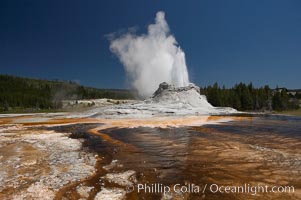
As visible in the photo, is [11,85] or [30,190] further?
[11,85]

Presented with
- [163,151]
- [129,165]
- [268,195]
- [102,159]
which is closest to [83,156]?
[102,159]

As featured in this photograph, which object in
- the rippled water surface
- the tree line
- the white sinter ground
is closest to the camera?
the rippled water surface

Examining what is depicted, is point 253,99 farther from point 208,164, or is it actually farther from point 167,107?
point 208,164

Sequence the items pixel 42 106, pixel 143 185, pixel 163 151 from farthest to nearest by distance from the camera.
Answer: pixel 42 106 → pixel 163 151 → pixel 143 185

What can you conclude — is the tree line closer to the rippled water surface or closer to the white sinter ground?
the white sinter ground

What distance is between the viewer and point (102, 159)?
11133mm

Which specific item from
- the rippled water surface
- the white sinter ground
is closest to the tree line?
the white sinter ground

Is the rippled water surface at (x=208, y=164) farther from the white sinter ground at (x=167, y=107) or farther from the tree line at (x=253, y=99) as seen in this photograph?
the tree line at (x=253, y=99)

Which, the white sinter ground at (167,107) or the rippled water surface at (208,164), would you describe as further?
the white sinter ground at (167,107)

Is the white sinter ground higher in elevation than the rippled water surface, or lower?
higher

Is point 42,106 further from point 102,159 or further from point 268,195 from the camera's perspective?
point 268,195

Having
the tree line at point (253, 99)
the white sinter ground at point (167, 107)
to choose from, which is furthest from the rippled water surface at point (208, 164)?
the tree line at point (253, 99)

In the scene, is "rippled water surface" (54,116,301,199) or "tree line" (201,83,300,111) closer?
"rippled water surface" (54,116,301,199)

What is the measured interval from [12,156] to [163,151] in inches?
287
